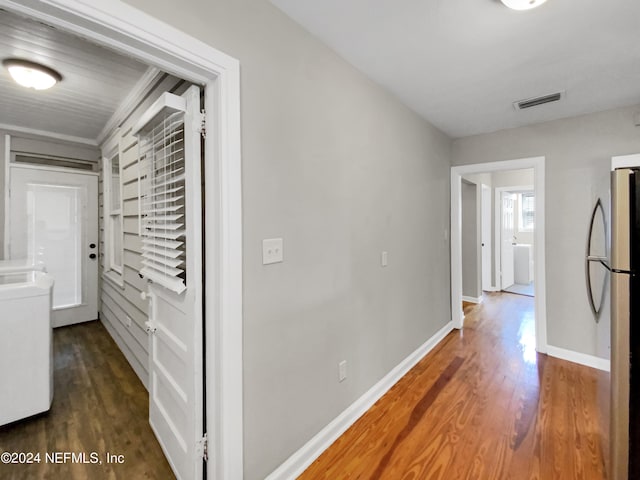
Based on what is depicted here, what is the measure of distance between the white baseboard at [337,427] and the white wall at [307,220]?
44mm

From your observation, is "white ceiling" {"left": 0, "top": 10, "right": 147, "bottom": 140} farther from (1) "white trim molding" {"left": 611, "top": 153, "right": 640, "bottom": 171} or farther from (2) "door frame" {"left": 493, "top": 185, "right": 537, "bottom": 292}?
(2) "door frame" {"left": 493, "top": 185, "right": 537, "bottom": 292}

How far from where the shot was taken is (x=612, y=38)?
1.69 meters

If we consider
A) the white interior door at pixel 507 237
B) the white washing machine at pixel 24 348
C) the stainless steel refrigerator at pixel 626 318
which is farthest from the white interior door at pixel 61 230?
the white interior door at pixel 507 237

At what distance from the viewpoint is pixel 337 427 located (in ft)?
6.09

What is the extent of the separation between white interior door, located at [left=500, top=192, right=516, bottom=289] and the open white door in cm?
601

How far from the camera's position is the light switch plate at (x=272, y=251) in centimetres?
142

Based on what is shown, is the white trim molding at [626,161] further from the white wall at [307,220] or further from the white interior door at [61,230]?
the white interior door at [61,230]

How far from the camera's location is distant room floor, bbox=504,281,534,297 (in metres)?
5.42

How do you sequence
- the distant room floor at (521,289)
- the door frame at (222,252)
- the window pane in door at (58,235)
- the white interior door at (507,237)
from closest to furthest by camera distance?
the door frame at (222,252), the window pane in door at (58,235), the distant room floor at (521,289), the white interior door at (507,237)

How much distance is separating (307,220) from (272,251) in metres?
0.31

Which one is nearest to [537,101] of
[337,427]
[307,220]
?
[307,220]

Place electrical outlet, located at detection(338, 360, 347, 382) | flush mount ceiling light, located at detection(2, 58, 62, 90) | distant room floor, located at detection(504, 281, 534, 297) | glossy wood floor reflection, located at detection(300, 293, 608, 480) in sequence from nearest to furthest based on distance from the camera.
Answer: glossy wood floor reflection, located at detection(300, 293, 608, 480)
electrical outlet, located at detection(338, 360, 347, 382)
flush mount ceiling light, located at detection(2, 58, 62, 90)
distant room floor, located at detection(504, 281, 534, 297)

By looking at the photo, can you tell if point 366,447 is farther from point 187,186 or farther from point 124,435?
point 187,186

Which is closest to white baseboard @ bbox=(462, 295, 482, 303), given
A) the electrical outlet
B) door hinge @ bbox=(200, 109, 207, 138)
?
the electrical outlet
